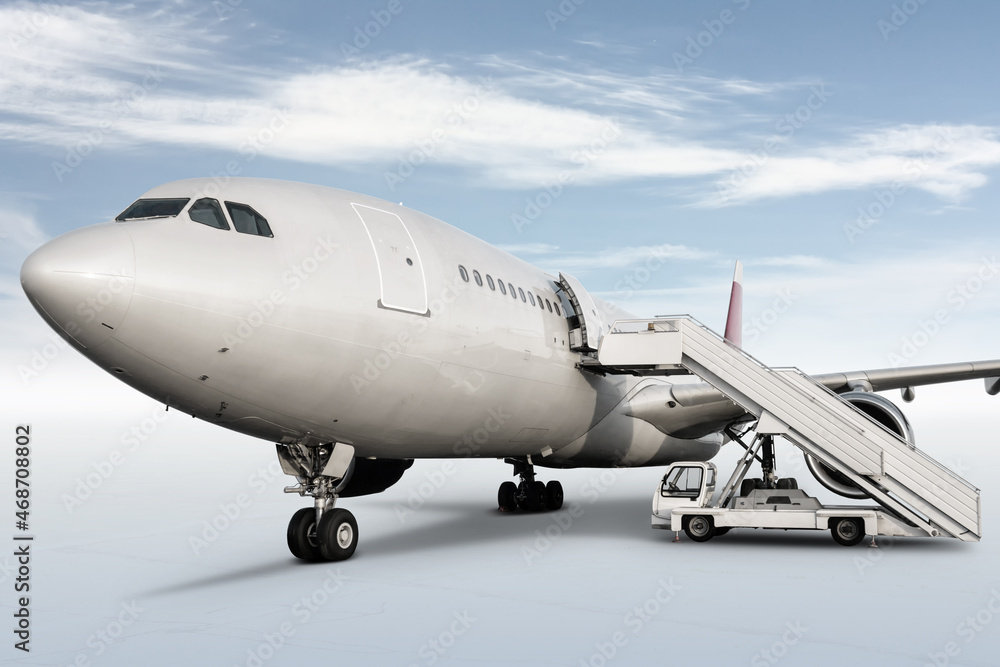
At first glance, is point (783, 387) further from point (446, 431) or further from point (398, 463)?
point (398, 463)

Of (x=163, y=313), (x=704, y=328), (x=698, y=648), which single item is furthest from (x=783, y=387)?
(x=163, y=313)

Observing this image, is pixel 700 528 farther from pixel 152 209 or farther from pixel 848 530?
pixel 152 209

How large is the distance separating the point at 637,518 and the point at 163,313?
9855 millimetres

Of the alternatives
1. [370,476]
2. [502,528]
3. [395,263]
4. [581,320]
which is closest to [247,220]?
[395,263]

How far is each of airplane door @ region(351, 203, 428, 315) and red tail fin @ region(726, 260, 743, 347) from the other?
1454 centimetres

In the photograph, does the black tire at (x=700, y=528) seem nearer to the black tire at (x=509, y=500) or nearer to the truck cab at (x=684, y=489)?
the truck cab at (x=684, y=489)

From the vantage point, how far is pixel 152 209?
29.2 feet

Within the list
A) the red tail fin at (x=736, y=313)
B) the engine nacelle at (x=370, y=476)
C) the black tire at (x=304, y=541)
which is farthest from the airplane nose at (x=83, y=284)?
the red tail fin at (x=736, y=313)

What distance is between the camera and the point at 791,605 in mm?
7750

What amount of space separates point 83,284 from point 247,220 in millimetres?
1917

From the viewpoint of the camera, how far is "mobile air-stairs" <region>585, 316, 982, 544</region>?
36.9 feet

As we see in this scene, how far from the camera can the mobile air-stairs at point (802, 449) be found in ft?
36.9

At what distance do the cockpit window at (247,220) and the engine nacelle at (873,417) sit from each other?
816 centimetres

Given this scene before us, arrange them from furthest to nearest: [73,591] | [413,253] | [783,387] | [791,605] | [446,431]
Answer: [783,387] → [446,431] → [413,253] → [73,591] → [791,605]
